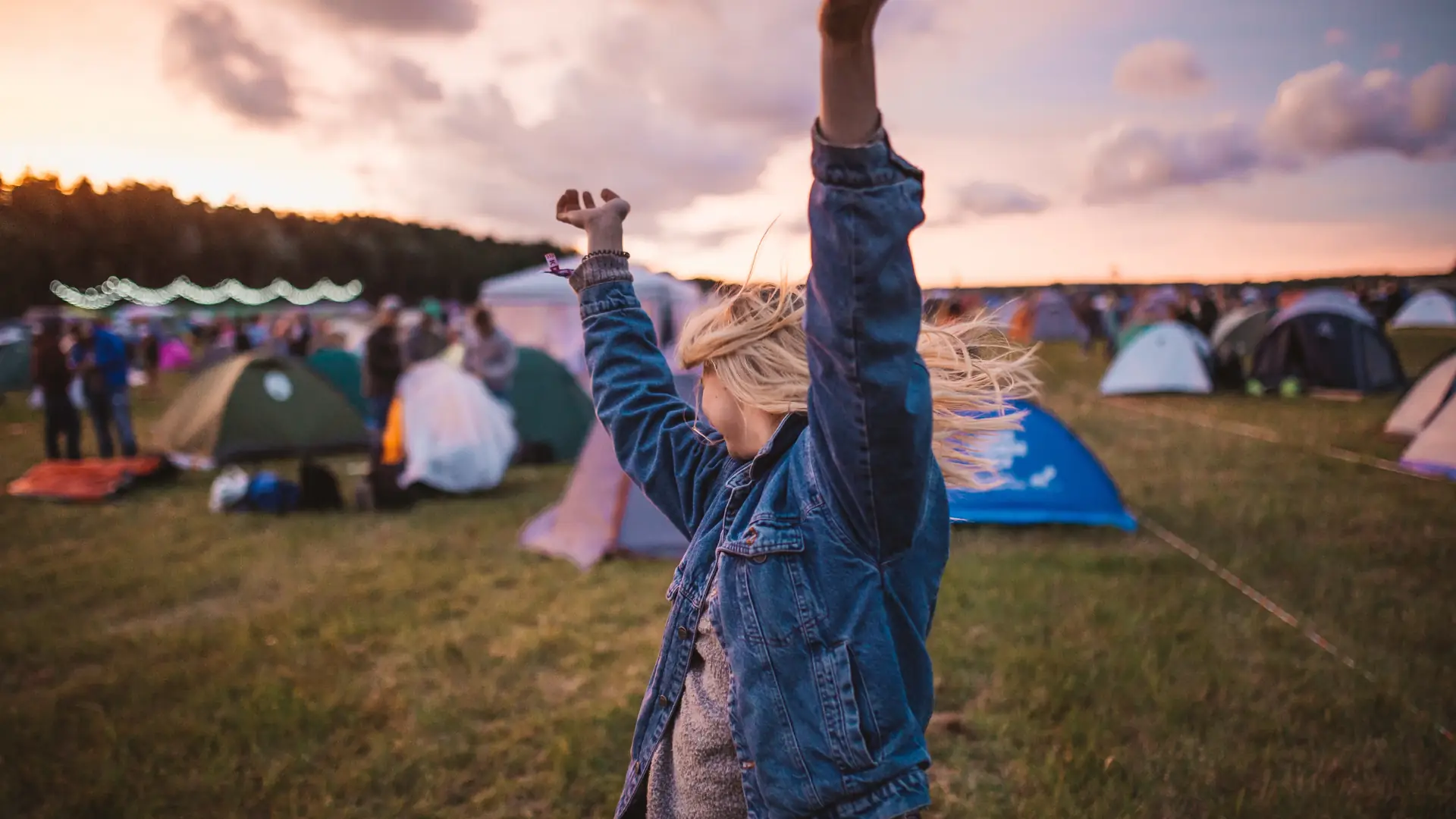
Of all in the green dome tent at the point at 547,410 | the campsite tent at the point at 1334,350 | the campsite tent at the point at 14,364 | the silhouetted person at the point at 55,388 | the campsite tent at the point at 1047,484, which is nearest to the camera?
the campsite tent at the point at 1047,484

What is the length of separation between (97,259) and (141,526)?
2099cm

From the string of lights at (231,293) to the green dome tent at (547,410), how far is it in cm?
2844

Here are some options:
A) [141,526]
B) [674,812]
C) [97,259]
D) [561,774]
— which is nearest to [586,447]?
[561,774]

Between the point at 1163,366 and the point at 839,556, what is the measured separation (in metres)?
17.0

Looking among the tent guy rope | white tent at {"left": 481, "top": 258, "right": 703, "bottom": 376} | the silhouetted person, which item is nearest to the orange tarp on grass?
the silhouetted person

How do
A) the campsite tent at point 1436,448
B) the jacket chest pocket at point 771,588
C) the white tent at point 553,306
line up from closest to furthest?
the jacket chest pocket at point 771,588, the campsite tent at point 1436,448, the white tent at point 553,306

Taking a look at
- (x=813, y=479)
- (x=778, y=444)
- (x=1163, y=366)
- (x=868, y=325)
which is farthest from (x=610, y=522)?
(x=1163, y=366)

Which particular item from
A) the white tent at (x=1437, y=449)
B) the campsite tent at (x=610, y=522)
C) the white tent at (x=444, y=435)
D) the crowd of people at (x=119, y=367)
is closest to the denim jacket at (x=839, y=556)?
the campsite tent at (x=610, y=522)

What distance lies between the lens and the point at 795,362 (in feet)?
4.69

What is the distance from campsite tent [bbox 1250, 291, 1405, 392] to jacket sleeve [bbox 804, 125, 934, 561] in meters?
17.5

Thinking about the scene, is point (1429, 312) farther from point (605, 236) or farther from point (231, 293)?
point (231, 293)

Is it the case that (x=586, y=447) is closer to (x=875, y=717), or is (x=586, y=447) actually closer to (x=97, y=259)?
(x=875, y=717)

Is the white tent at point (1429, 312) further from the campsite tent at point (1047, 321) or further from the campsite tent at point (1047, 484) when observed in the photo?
the campsite tent at point (1047, 484)

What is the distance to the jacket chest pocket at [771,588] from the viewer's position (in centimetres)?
125
